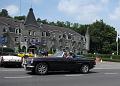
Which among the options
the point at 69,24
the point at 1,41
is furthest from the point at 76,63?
the point at 69,24

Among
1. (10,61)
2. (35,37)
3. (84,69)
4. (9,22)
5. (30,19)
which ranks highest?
(30,19)

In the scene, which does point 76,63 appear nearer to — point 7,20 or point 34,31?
point 7,20

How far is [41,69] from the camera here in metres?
21.7

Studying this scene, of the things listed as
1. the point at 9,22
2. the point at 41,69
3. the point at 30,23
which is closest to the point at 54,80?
the point at 41,69

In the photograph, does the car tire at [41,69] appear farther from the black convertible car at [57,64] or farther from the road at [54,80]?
the road at [54,80]

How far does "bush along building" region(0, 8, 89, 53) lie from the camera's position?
331 ft

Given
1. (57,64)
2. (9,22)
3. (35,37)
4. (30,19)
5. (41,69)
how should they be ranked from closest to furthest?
(41,69)
(57,64)
(9,22)
(35,37)
(30,19)

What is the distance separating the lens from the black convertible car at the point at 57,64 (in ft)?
70.4

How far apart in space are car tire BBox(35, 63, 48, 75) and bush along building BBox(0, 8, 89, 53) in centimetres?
6661

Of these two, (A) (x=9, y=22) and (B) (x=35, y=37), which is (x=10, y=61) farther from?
(B) (x=35, y=37)

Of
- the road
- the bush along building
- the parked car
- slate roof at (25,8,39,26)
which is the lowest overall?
the road

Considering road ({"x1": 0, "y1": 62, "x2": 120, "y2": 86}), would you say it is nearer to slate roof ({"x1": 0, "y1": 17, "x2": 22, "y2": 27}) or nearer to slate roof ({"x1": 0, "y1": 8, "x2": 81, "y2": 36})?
slate roof ({"x1": 0, "y1": 17, "x2": 22, "y2": 27})

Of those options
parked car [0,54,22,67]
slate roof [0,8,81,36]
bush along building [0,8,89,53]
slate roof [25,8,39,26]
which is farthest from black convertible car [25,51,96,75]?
slate roof [25,8,39,26]

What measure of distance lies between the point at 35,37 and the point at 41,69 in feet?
294
